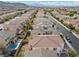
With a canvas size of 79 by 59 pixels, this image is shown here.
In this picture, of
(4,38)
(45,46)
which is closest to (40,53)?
(45,46)

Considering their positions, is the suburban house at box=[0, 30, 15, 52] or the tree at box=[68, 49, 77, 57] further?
the suburban house at box=[0, 30, 15, 52]

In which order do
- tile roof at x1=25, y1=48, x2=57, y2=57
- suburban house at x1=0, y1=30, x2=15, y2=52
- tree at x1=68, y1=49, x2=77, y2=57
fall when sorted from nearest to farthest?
tile roof at x1=25, y1=48, x2=57, y2=57, tree at x1=68, y1=49, x2=77, y2=57, suburban house at x1=0, y1=30, x2=15, y2=52

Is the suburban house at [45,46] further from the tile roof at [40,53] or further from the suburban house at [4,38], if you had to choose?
the suburban house at [4,38]

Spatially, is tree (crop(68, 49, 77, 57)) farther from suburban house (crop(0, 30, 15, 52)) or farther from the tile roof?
suburban house (crop(0, 30, 15, 52))

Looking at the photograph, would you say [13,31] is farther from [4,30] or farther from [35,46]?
[35,46]

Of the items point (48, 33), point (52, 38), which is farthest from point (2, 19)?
point (52, 38)

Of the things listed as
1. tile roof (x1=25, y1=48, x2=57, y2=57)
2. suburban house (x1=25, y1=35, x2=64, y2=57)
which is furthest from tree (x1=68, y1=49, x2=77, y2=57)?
tile roof (x1=25, y1=48, x2=57, y2=57)

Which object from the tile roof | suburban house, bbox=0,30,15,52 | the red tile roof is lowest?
suburban house, bbox=0,30,15,52

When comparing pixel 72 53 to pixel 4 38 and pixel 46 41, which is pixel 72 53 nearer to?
pixel 46 41

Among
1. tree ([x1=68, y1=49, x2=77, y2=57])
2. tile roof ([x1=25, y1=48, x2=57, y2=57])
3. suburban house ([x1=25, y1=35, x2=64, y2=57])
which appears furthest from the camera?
tree ([x1=68, y1=49, x2=77, y2=57])
